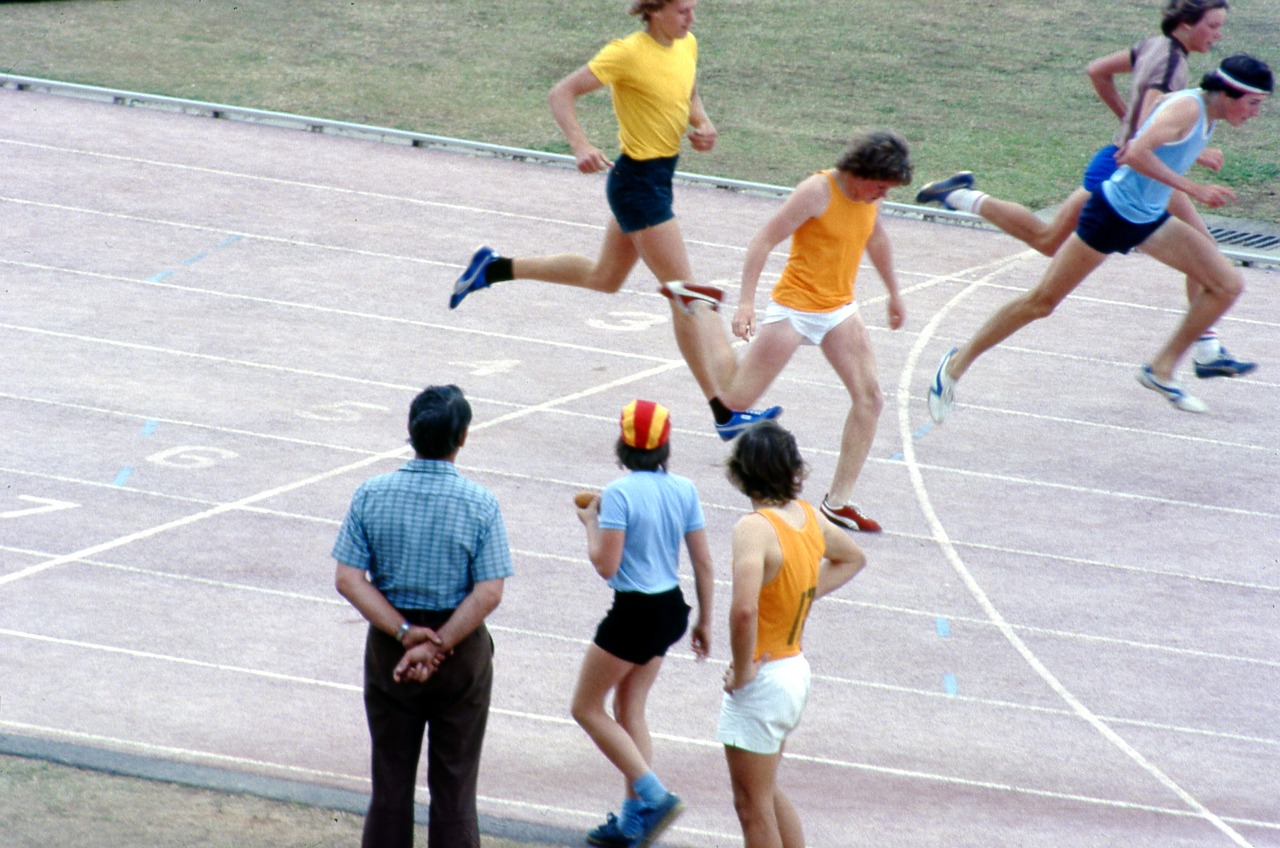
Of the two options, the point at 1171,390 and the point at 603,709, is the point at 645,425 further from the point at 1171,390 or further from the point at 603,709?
the point at 1171,390

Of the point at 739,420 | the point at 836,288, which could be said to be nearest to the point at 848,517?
the point at 739,420

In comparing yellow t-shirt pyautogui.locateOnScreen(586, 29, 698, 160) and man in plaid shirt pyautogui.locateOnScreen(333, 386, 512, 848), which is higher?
yellow t-shirt pyautogui.locateOnScreen(586, 29, 698, 160)

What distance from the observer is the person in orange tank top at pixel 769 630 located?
16.4ft

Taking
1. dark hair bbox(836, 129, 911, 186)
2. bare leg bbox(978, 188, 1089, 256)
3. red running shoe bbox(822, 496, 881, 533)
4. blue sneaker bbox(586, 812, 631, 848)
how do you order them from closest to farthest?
1. blue sneaker bbox(586, 812, 631, 848)
2. dark hair bbox(836, 129, 911, 186)
3. red running shoe bbox(822, 496, 881, 533)
4. bare leg bbox(978, 188, 1089, 256)

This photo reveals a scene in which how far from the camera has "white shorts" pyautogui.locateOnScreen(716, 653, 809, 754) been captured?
503 cm

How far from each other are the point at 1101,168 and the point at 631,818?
5.14 m

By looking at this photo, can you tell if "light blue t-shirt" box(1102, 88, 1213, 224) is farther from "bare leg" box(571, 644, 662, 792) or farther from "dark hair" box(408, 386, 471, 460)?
"dark hair" box(408, 386, 471, 460)

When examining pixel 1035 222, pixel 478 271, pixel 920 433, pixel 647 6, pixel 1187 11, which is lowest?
pixel 920 433

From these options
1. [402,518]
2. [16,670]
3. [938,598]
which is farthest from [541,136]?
[402,518]

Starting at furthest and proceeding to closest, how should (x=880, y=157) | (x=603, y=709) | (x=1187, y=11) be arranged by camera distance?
(x=1187, y=11)
(x=880, y=157)
(x=603, y=709)

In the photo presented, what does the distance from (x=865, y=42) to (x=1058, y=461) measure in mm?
13583

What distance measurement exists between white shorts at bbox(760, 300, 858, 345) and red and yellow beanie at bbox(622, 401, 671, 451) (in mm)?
2919

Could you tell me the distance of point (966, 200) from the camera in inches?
384

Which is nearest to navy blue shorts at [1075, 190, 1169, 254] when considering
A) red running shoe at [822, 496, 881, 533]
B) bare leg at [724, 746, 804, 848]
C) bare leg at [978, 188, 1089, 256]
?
bare leg at [978, 188, 1089, 256]
